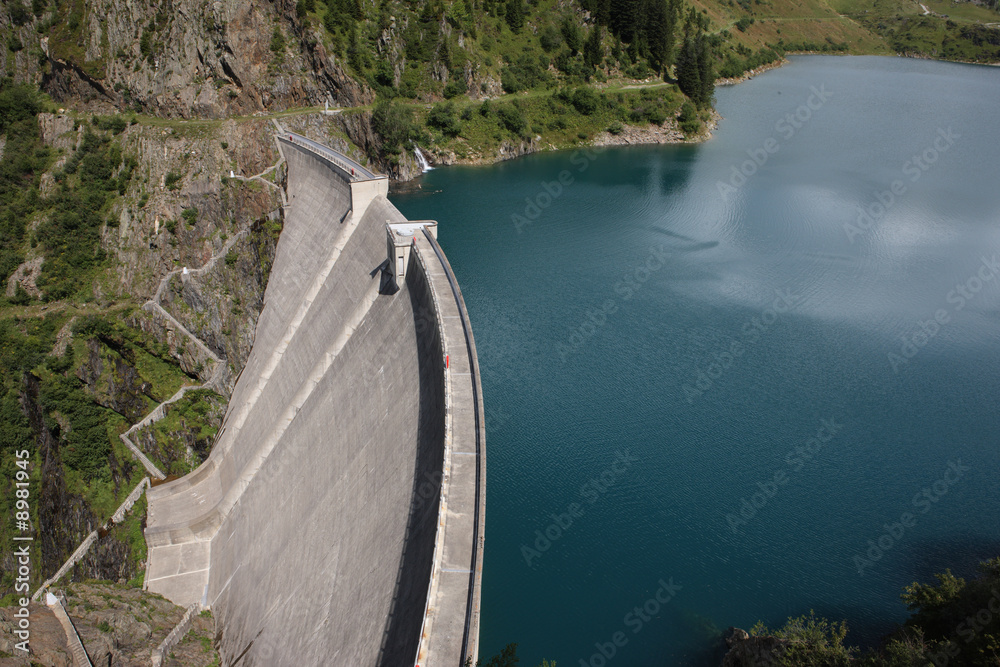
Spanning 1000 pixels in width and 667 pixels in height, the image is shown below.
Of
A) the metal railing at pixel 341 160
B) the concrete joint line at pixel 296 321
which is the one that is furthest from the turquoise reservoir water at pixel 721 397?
the metal railing at pixel 341 160

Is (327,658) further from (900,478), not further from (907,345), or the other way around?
(907,345)

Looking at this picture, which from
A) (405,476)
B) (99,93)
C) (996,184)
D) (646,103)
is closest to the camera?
(405,476)

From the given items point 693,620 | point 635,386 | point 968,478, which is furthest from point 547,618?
point 968,478

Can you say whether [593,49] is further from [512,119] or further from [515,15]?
[512,119]

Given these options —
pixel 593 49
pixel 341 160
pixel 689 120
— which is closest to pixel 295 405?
pixel 341 160

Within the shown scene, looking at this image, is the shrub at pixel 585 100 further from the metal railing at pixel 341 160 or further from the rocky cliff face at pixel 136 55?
the metal railing at pixel 341 160

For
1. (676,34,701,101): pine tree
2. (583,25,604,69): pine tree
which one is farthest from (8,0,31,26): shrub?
(676,34,701,101): pine tree
